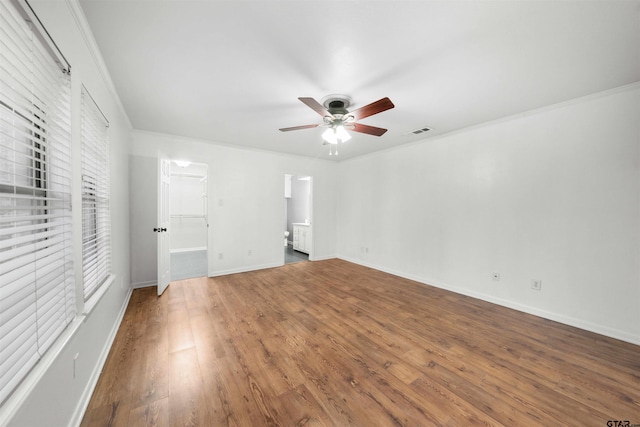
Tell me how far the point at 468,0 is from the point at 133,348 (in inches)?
143

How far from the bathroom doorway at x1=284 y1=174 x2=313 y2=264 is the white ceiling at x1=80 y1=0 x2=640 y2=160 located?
4.04m

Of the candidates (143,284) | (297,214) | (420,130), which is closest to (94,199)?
(143,284)

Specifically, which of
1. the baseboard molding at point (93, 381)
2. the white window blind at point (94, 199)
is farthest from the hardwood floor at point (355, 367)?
the white window blind at point (94, 199)

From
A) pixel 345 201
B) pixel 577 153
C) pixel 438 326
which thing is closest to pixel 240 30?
pixel 438 326

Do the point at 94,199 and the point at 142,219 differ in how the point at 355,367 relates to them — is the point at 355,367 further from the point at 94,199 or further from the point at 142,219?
the point at 142,219

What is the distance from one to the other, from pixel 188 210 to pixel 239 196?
329cm

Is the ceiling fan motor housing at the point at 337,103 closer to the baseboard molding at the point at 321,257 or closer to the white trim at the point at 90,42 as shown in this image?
the white trim at the point at 90,42

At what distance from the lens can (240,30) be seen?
162 centimetres

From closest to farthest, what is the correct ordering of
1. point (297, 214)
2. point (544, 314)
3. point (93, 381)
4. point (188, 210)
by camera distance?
1. point (93, 381)
2. point (544, 314)
3. point (188, 210)
4. point (297, 214)

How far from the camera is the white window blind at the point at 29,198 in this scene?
0.86 m

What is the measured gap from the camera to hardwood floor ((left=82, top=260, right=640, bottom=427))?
1500 millimetres

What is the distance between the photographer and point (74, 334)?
1.36 meters

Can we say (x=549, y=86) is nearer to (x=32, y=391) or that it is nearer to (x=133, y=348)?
(x=32, y=391)

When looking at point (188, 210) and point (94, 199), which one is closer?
point (94, 199)
